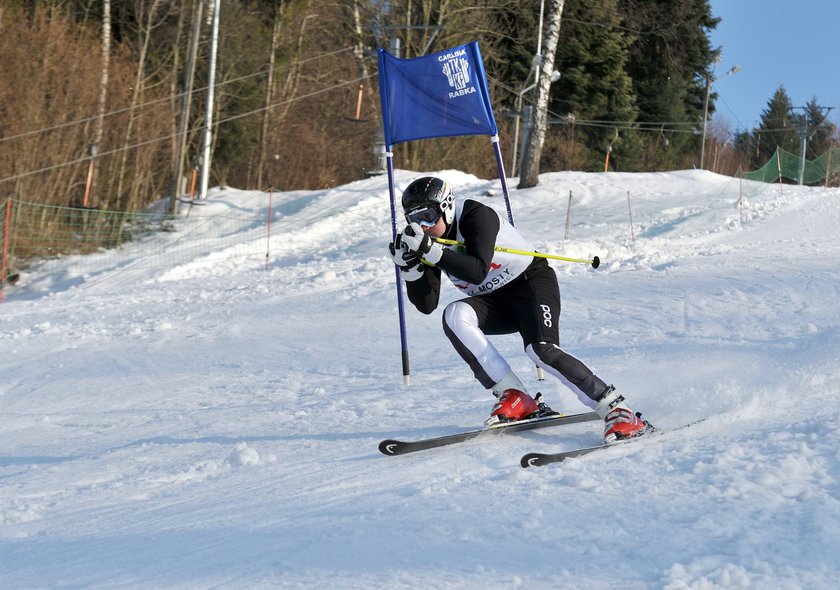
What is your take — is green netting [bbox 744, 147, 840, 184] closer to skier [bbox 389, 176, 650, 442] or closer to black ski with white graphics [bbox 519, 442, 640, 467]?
skier [bbox 389, 176, 650, 442]

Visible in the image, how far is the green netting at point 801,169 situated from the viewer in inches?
1043

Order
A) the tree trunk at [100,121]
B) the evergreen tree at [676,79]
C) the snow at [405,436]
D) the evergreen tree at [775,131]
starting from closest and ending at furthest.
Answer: the snow at [405,436]
the tree trunk at [100,121]
the evergreen tree at [676,79]
the evergreen tree at [775,131]

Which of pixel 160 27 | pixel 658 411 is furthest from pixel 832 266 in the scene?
pixel 160 27

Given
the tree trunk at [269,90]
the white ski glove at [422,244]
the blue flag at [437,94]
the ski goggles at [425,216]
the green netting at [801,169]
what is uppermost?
the tree trunk at [269,90]

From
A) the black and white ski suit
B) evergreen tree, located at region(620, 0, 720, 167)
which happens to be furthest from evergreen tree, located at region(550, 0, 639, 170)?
the black and white ski suit

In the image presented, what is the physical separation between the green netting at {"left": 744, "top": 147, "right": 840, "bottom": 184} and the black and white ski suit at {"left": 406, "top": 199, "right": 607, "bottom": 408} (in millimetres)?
23035

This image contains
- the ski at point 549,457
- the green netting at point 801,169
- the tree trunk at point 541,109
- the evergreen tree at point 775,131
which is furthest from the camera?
the evergreen tree at point 775,131

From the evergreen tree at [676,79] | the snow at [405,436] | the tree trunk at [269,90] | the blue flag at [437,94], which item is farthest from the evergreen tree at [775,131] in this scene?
the blue flag at [437,94]

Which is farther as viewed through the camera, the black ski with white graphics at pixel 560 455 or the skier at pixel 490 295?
the skier at pixel 490 295

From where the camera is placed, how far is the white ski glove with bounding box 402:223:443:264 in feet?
→ 15.6

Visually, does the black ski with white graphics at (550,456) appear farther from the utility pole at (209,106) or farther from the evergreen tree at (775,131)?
the evergreen tree at (775,131)

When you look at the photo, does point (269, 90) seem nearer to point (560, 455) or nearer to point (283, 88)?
point (283, 88)

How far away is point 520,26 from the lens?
3431cm

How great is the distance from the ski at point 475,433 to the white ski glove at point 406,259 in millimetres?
879
